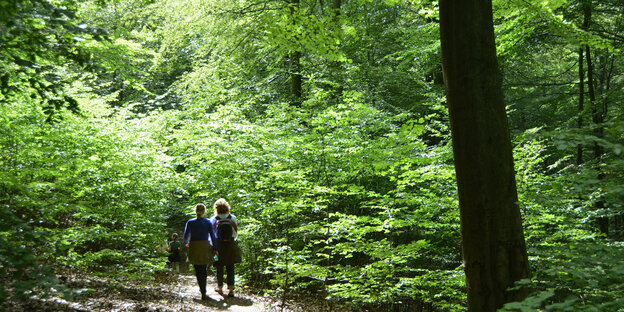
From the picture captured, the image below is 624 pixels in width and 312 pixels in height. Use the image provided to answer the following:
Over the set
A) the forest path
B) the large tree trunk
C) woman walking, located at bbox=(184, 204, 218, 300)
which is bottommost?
the forest path

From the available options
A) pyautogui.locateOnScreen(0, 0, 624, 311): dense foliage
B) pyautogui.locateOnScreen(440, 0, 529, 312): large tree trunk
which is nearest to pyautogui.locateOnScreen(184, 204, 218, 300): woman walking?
pyautogui.locateOnScreen(0, 0, 624, 311): dense foliage

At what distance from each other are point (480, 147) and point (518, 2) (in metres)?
2.89

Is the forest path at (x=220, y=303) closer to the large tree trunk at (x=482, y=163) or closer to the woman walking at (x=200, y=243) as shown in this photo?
the woman walking at (x=200, y=243)

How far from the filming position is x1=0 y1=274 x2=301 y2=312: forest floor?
4.01 meters

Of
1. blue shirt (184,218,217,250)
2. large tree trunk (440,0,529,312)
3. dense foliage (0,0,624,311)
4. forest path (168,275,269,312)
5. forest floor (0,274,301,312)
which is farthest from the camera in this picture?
blue shirt (184,218,217,250)

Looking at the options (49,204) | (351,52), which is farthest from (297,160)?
(351,52)

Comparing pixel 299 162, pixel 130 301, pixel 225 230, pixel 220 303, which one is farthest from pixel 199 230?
pixel 299 162

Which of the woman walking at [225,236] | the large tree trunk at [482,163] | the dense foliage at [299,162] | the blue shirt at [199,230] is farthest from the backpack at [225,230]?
the large tree trunk at [482,163]

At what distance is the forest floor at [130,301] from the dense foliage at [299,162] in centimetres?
37

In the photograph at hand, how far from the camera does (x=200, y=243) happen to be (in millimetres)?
7164

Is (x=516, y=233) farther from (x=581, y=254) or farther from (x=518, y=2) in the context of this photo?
(x=518, y=2)

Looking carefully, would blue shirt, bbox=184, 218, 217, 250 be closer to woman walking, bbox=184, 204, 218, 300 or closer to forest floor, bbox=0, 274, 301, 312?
woman walking, bbox=184, 204, 218, 300

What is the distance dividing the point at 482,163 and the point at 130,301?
4885mm

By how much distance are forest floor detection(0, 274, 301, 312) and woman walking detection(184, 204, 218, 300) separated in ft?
1.57
